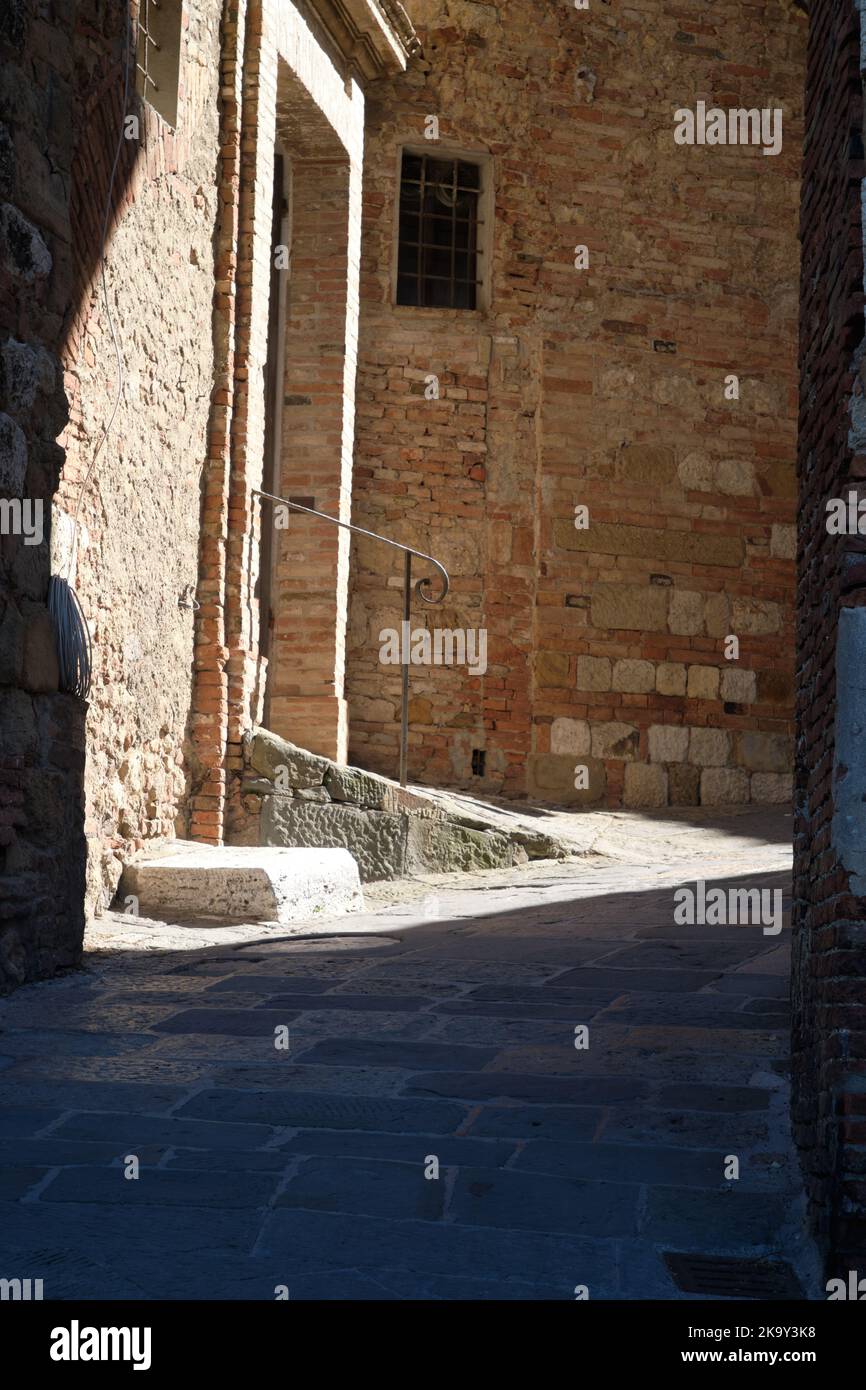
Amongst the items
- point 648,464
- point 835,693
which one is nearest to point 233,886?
point 835,693

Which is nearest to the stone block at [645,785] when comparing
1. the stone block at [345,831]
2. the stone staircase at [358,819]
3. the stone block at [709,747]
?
the stone block at [709,747]

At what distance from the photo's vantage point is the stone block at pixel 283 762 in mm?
8328

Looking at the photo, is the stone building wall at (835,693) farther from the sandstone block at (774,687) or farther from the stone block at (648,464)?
the sandstone block at (774,687)

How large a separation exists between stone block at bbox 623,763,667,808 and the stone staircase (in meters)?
2.85

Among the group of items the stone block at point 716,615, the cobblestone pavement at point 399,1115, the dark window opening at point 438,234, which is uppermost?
the dark window opening at point 438,234

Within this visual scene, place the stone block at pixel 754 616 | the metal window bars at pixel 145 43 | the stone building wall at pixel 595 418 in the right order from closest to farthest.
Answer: the metal window bars at pixel 145 43 < the stone building wall at pixel 595 418 < the stone block at pixel 754 616

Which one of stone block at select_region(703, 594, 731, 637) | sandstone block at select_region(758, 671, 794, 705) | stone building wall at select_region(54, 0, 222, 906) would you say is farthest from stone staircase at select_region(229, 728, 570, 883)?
sandstone block at select_region(758, 671, 794, 705)

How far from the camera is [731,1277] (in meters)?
2.73

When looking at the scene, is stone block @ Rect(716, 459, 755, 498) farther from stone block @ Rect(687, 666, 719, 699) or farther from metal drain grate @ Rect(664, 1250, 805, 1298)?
metal drain grate @ Rect(664, 1250, 805, 1298)

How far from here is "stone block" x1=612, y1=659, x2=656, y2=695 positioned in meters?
11.8

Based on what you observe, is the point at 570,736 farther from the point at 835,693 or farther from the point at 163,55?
the point at 835,693

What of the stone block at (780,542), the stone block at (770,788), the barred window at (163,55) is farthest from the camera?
the stone block at (780,542)

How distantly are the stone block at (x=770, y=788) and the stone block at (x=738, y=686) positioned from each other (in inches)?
24.1

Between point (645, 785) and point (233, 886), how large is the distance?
5.58 metres
